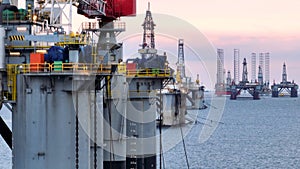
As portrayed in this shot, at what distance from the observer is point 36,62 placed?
2612 cm

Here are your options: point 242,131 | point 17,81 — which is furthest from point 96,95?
point 242,131

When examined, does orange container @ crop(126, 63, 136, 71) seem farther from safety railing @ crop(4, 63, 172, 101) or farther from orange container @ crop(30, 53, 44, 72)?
orange container @ crop(30, 53, 44, 72)

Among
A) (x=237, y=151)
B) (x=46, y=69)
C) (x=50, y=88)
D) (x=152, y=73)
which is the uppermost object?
(x=46, y=69)

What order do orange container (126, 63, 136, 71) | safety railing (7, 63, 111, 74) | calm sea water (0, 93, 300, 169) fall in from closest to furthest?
safety railing (7, 63, 111, 74)
orange container (126, 63, 136, 71)
calm sea water (0, 93, 300, 169)

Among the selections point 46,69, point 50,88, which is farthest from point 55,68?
point 50,88

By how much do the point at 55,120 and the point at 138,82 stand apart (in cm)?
1589

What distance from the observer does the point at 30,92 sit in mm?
25781

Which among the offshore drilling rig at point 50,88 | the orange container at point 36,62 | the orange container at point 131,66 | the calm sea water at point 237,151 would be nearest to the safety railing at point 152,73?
the orange container at point 131,66

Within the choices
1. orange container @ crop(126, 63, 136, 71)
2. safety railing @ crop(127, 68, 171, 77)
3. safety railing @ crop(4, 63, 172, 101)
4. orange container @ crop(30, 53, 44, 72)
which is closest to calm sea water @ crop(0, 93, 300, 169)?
orange container @ crop(126, 63, 136, 71)

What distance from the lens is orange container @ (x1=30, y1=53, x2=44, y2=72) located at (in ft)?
84.6

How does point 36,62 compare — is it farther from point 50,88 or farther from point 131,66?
point 131,66

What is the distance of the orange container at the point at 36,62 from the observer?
25797mm

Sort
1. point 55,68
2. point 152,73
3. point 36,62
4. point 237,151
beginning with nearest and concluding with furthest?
point 55,68 < point 36,62 < point 152,73 < point 237,151

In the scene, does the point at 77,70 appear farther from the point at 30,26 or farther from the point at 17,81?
the point at 30,26
